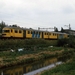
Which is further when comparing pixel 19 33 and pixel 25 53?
pixel 19 33

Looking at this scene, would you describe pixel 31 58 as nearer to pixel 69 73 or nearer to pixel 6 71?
pixel 6 71

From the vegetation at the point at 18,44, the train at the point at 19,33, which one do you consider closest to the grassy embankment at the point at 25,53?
the vegetation at the point at 18,44

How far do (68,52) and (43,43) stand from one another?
394 inches

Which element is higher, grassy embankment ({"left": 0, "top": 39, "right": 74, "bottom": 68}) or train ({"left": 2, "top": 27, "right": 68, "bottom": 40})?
train ({"left": 2, "top": 27, "right": 68, "bottom": 40})

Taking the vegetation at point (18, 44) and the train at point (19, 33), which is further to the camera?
the train at point (19, 33)

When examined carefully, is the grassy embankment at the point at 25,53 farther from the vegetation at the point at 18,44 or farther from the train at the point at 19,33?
the train at the point at 19,33

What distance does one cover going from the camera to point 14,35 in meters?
45.4

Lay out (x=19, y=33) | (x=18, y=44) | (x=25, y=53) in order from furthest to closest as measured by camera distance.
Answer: (x=19, y=33) < (x=18, y=44) < (x=25, y=53)

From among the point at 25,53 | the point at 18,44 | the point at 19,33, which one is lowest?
the point at 25,53

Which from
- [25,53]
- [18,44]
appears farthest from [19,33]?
[25,53]

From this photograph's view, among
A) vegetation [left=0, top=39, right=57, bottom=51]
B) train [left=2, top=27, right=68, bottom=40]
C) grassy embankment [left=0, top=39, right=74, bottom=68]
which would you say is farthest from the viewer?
train [left=2, top=27, right=68, bottom=40]

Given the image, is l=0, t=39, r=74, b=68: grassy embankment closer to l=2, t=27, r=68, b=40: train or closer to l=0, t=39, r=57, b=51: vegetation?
l=0, t=39, r=57, b=51: vegetation

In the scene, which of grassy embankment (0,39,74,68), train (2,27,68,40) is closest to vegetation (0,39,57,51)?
grassy embankment (0,39,74,68)

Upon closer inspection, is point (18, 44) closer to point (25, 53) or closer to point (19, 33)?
point (19, 33)
